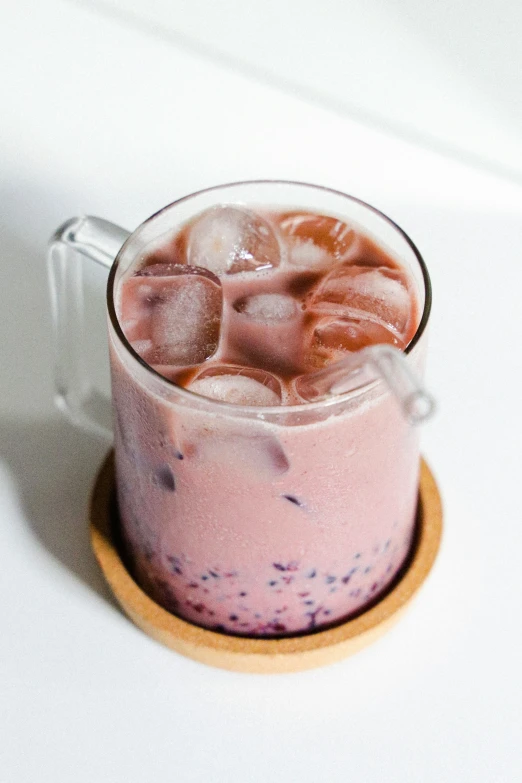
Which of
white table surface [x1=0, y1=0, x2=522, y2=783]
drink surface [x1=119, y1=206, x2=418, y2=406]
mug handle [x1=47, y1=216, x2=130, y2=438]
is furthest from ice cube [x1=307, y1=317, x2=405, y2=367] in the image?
white table surface [x1=0, y1=0, x2=522, y2=783]

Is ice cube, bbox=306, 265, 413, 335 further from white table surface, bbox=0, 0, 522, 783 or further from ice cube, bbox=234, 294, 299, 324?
white table surface, bbox=0, 0, 522, 783

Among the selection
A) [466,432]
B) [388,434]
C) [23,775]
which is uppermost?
[388,434]

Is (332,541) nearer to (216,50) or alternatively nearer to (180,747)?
(180,747)

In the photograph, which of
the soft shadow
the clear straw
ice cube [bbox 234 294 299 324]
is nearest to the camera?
the clear straw

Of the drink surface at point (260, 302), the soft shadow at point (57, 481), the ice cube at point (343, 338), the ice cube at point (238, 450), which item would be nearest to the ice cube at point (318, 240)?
the drink surface at point (260, 302)

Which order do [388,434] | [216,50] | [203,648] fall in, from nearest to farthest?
[388,434]
[203,648]
[216,50]

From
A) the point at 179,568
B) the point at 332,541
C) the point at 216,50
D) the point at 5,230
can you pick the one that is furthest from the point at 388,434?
the point at 216,50

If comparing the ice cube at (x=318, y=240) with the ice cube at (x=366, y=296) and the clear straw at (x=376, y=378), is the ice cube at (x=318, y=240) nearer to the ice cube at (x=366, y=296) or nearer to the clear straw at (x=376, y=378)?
the ice cube at (x=366, y=296)
